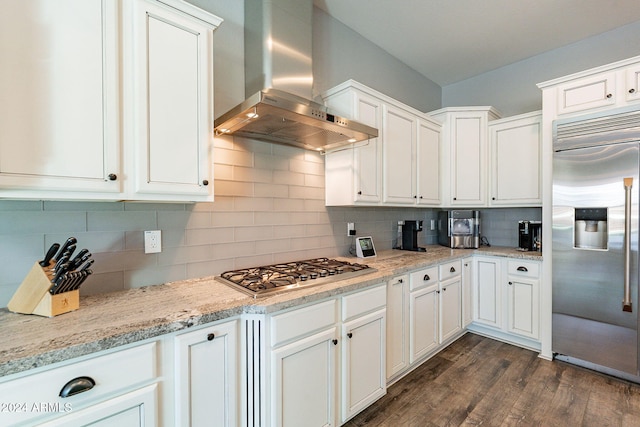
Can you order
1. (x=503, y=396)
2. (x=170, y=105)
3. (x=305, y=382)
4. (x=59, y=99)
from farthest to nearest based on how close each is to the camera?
(x=503, y=396)
(x=305, y=382)
(x=170, y=105)
(x=59, y=99)

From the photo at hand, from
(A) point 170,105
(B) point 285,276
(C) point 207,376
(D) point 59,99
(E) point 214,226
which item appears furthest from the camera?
(E) point 214,226

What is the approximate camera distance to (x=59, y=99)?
A: 1.14 m

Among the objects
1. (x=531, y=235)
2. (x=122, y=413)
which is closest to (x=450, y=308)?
(x=531, y=235)

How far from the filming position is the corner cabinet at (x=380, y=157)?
2.36m

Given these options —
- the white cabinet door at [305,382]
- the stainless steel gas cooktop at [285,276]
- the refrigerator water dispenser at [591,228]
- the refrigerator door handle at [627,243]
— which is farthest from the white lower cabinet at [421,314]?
the refrigerator door handle at [627,243]

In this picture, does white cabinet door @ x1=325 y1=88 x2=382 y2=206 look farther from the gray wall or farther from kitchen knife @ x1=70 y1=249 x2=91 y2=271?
the gray wall

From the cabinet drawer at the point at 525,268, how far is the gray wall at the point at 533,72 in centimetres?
182

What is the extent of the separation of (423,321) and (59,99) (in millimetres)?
2661

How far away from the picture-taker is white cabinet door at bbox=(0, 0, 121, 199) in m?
1.05

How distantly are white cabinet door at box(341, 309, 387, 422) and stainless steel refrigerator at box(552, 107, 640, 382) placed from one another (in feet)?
5.71

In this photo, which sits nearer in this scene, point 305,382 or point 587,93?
point 305,382

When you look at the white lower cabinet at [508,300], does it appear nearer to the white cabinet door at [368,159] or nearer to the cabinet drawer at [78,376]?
the white cabinet door at [368,159]

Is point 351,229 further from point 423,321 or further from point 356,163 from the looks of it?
point 423,321

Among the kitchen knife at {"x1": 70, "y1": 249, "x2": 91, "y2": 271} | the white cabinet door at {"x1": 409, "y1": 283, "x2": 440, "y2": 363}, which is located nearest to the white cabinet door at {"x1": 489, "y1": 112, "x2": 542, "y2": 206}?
the white cabinet door at {"x1": 409, "y1": 283, "x2": 440, "y2": 363}
